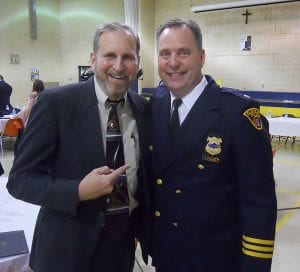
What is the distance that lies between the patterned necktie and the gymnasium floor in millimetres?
1667

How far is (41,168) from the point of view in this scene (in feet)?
4.46

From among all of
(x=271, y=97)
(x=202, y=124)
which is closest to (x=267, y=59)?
(x=271, y=97)

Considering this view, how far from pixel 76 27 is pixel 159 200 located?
40.7 feet

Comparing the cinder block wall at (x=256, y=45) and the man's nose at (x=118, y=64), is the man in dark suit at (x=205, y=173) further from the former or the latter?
the cinder block wall at (x=256, y=45)

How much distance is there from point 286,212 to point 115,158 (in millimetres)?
3693

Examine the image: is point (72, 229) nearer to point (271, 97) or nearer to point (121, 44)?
point (121, 44)

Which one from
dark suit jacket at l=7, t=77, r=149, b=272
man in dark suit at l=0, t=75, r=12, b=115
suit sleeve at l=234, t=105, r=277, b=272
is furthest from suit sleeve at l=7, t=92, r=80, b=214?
man in dark suit at l=0, t=75, r=12, b=115

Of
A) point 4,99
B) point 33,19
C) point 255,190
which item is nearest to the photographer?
point 255,190

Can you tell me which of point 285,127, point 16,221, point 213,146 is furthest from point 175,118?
point 285,127

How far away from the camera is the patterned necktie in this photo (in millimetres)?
1445

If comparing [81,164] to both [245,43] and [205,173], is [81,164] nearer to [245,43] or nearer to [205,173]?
[205,173]

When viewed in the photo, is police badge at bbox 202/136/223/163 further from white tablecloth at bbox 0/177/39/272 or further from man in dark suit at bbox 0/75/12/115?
man in dark suit at bbox 0/75/12/115

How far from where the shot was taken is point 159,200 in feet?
5.03

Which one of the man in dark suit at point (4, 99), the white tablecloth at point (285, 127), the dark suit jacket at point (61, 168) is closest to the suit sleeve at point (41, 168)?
the dark suit jacket at point (61, 168)
